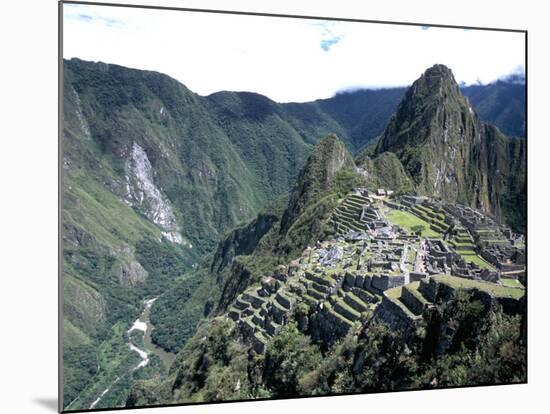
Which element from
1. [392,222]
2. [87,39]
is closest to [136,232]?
[392,222]

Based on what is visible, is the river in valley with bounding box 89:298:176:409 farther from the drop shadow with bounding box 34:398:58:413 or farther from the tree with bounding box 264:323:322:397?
the drop shadow with bounding box 34:398:58:413

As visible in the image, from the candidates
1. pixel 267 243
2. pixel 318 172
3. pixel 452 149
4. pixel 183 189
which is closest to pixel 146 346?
pixel 267 243

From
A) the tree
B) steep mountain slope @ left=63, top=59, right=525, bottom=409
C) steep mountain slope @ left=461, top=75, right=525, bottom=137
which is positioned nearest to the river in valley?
steep mountain slope @ left=63, top=59, right=525, bottom=409

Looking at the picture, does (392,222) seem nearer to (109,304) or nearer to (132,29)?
(132,29)

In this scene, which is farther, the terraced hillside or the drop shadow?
the terraced hillside

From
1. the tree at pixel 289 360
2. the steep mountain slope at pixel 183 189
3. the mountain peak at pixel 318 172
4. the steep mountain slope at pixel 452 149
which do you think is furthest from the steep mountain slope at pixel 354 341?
the mountain peak at pixel 318 172

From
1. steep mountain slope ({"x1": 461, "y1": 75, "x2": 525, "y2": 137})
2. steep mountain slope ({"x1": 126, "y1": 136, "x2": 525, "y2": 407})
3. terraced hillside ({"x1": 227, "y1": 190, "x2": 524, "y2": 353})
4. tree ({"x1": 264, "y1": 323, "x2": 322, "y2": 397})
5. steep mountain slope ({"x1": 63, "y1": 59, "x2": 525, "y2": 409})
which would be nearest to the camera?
steep mountain slope ({"x1": 126, "y1": 136, "x2": 525, "y2": 407})
